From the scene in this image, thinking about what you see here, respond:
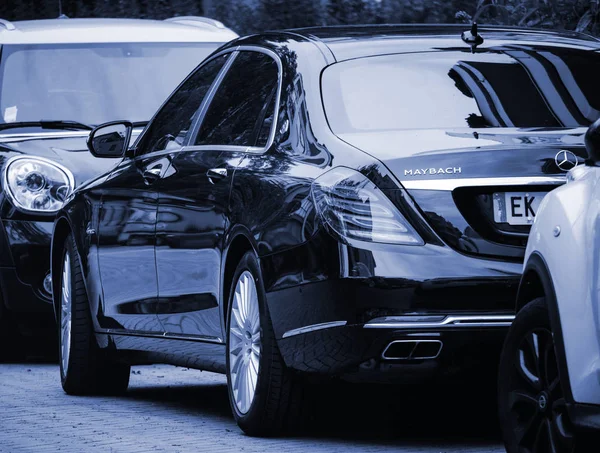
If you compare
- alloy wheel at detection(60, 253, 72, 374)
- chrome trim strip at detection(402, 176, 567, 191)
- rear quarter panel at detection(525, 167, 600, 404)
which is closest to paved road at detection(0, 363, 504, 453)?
alloy wheel at detection(60, 253, 72, 374)

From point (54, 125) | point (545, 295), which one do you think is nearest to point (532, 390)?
point (545, 295)

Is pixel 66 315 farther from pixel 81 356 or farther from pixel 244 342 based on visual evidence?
pixel 244 342

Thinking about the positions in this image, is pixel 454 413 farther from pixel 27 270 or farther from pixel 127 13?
pixel 127 13

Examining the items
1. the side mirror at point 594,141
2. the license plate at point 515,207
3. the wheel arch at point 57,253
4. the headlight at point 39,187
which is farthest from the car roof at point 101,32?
the side mirror at point 594,141

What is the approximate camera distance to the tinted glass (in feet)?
37.6

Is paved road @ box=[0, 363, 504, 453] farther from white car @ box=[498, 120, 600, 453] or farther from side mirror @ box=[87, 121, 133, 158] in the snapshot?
side mirror @ box=[87, 121, 133, 158]

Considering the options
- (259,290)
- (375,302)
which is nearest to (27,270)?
(259,290)

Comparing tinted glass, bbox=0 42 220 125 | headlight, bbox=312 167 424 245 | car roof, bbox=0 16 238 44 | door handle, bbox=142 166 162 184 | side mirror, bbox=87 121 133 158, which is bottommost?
tinted glass, bbox=0 42 220 125

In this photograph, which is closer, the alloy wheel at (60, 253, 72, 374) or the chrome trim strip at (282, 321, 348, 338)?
the chrome trim strip at (282, 321, 348, 338)

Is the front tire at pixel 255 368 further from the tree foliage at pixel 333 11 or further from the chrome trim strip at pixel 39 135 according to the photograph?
the chrome trim strip at pixel 39 135

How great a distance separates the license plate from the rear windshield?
51cm

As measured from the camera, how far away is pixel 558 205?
17.0ft

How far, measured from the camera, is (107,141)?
8.88m

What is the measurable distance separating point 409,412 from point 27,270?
136 inches
